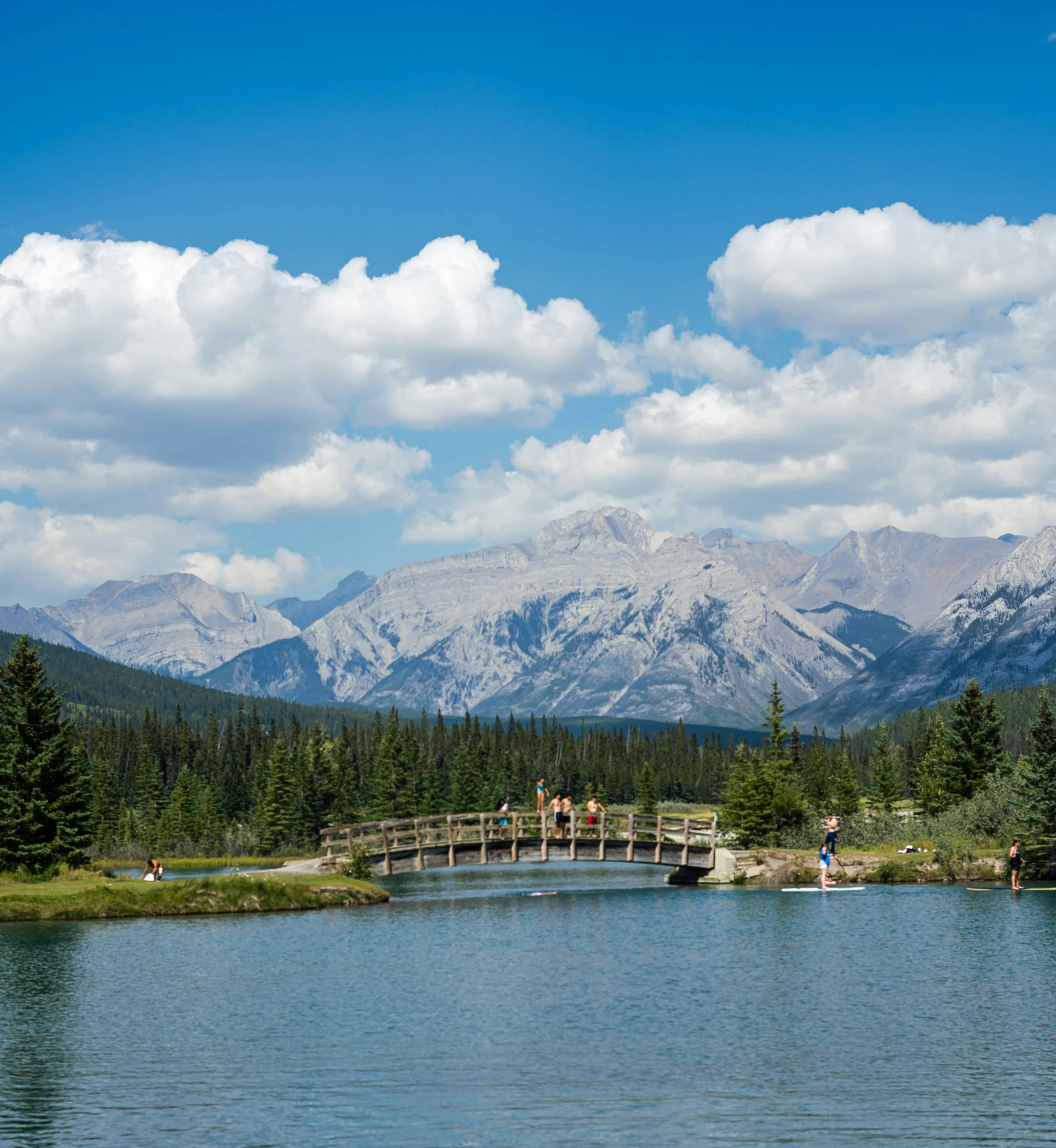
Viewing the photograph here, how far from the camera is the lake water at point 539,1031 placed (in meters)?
24.3

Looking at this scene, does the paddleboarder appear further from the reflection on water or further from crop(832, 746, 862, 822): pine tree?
the reflection on water

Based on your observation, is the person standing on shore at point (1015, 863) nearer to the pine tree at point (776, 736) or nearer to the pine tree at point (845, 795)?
the pine tree at point (845, 795)

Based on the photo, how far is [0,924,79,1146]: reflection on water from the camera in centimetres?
2572

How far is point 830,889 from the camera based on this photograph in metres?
70.8

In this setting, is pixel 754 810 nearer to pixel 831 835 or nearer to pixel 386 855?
pixel 831 835

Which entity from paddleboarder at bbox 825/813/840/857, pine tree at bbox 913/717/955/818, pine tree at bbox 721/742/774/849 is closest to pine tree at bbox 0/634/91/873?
paddleboarder at bbox 825/813/840/857

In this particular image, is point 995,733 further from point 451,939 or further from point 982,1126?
point 982,1126

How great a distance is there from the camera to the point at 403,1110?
83.4 feet

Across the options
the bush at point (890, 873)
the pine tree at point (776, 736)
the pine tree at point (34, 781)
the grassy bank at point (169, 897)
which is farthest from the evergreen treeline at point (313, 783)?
the bush at point (890, 873)

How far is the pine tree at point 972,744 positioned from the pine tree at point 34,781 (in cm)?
6602

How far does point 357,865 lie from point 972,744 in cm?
5333

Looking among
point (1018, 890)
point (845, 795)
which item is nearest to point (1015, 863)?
point (1018, 890)

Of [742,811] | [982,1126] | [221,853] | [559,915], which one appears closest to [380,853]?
[559,915]

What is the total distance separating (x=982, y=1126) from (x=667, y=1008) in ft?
46.6
